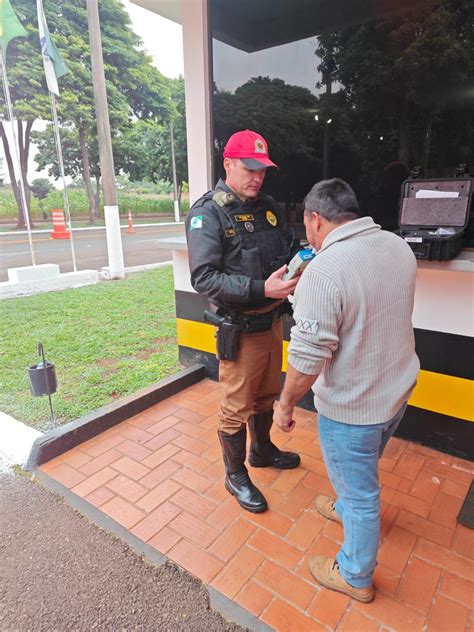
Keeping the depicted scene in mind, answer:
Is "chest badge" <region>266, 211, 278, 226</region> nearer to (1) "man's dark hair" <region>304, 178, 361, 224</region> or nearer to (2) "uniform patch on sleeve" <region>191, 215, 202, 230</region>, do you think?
(2) "uniform patch on sleeve" <region>191, 215, 202, 230</region>

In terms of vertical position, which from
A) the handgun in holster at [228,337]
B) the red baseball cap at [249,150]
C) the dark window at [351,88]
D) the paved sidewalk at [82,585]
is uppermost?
the dark window at [351,88]

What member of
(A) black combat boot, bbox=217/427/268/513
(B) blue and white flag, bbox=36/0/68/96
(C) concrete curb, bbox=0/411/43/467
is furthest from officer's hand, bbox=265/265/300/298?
(B) blue and white flag, bbox=36/0/68/96

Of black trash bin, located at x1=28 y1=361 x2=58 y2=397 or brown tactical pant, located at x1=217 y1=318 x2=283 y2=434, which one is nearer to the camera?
brown tactical pant, located at x1=217 y1=318 x2=283 y2=434

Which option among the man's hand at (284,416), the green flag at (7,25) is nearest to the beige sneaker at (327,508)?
the man's hand at (284,416)

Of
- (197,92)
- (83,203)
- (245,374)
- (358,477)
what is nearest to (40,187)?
(83,203)

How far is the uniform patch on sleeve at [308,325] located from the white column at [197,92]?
226 centimetres

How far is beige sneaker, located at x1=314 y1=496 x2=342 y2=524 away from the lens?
214cm

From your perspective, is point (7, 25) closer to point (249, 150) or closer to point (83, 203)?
point (249, 150)

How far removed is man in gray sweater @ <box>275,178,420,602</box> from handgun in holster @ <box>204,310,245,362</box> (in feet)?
1.92

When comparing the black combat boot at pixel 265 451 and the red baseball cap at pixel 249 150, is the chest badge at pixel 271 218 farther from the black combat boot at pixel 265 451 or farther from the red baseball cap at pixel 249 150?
the black combat boot at pixel 265 451

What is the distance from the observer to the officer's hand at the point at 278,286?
188 centimetres

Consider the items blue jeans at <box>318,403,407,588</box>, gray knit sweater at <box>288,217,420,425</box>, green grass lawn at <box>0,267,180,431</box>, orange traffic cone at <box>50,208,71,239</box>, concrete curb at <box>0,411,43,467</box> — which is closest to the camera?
gray knit sweater at <box>288,217,420,425</box>

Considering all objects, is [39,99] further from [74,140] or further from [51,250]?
[51,250]

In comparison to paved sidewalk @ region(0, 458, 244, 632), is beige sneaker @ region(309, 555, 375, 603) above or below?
above
